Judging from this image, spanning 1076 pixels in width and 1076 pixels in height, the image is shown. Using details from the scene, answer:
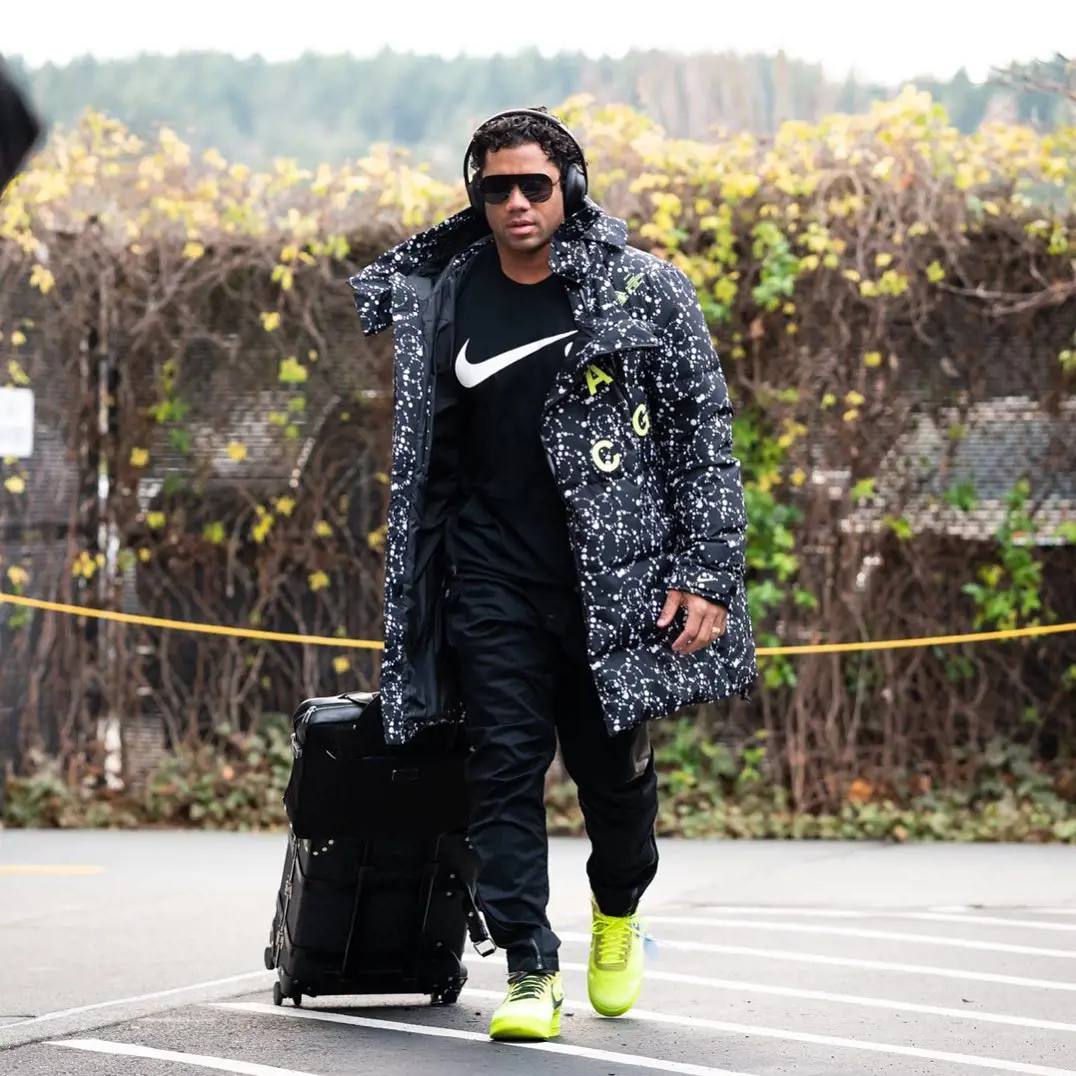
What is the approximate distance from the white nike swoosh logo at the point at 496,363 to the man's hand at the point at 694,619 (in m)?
0.62

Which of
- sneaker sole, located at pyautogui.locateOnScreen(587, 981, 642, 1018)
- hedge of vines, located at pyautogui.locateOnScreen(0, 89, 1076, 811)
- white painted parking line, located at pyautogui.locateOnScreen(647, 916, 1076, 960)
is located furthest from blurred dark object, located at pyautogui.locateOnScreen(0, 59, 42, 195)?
hedge of vines, located at pyautogui.locateOnScreen(0, 89, 1076, 811)

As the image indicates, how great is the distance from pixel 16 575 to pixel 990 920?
476cm

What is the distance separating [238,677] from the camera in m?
9.59

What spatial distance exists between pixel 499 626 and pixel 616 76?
7043 millimetres

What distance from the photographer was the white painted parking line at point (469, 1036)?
4.46 meters

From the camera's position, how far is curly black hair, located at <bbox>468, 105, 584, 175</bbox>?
4.88m

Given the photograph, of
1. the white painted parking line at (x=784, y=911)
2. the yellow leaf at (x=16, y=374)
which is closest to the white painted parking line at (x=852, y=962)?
the white painted parking line at (x=784, y=911)

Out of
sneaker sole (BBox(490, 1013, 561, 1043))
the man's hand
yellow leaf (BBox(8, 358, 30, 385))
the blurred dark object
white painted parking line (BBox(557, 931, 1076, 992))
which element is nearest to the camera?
the blurred dark object

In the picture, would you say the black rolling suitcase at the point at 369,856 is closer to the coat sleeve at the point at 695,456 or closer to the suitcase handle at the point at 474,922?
the suitcase handle at the point at 474,922

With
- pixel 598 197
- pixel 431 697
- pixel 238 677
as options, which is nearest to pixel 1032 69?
pixel 598 197

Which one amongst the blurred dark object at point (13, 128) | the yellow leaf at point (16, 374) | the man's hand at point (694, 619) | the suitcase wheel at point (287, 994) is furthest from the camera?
the yellow leaf at point (16, 374)

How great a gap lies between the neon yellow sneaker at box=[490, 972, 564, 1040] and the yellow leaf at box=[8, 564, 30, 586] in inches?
207

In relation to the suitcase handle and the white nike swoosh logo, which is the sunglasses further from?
the suitcase handle

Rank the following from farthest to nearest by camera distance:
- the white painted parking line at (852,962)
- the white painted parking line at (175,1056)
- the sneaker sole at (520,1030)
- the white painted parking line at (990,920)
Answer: the white painted parking line at (990,920) < the white painted parking line at (852,962) < the sneaker sole at (520,1030) < the white painted parking line at (175,1056)
